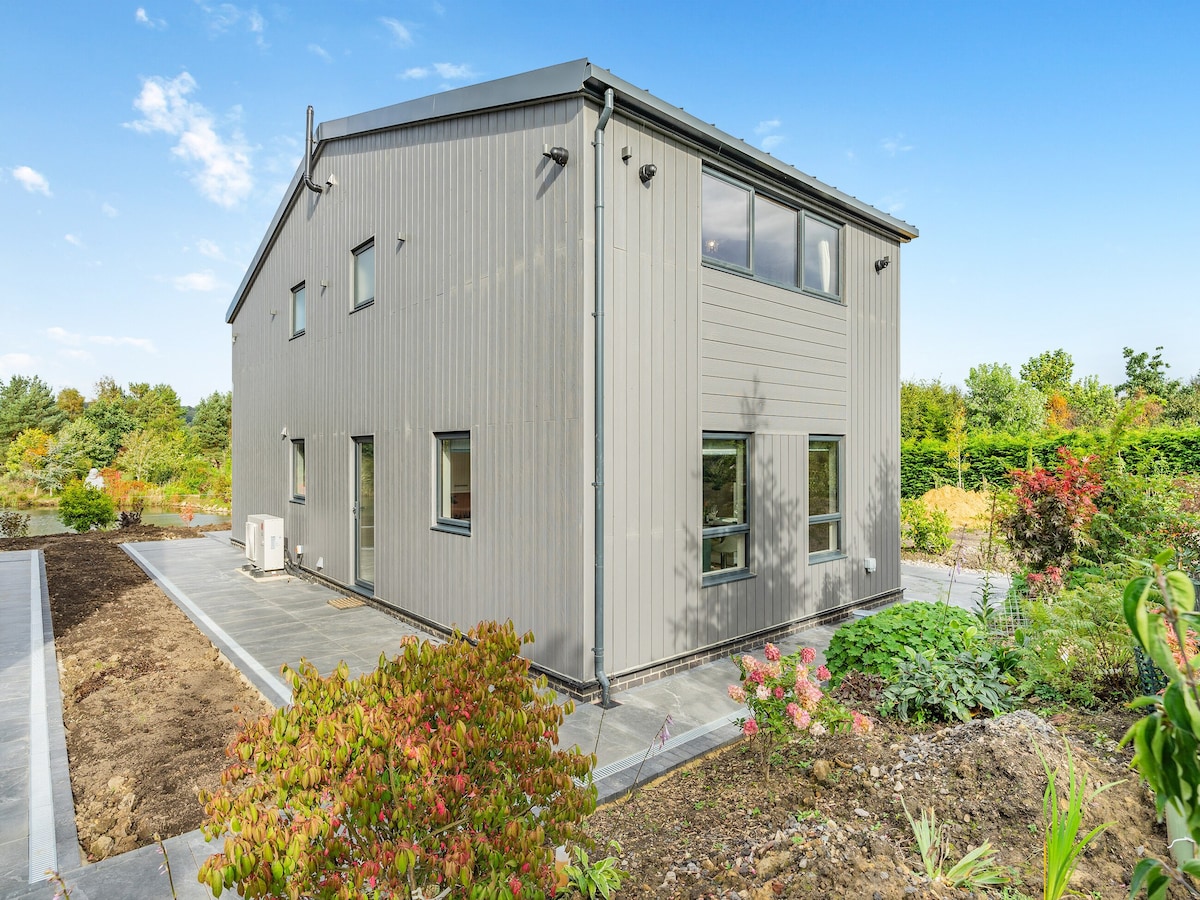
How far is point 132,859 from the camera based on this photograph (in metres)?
3.04

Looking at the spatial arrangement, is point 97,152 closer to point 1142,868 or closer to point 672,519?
point 672,519

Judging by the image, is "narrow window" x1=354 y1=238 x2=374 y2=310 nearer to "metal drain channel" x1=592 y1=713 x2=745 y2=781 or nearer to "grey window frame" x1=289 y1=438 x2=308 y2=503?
"grey window frame" x1=289 y1=438 x2=308 y2=503

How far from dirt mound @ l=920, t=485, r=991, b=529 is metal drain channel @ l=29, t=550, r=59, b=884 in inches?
640

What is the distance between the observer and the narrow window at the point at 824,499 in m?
7.40

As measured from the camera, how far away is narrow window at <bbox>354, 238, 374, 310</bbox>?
28.1ft

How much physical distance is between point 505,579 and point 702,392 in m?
2.78

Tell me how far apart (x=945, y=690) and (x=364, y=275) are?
868 centimetres

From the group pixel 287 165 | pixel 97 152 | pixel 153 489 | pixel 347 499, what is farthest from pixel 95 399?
pixel 347 499

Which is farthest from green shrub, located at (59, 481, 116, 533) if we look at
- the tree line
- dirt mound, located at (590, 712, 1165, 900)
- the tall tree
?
the tall tree

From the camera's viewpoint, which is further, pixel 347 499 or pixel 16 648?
pixel 347 499

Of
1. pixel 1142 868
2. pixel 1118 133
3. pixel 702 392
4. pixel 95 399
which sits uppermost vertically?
pixel 1118 133

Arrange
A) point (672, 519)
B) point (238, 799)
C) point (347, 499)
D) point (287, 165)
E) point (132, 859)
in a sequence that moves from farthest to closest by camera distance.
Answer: point (287, 165) → point (347, 499) → point (672, 519) → point (132, 859) → point (238, 799)

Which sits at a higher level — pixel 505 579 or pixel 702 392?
pixel 702 392

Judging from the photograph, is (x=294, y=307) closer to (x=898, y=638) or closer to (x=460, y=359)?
(x=460, y=359)
